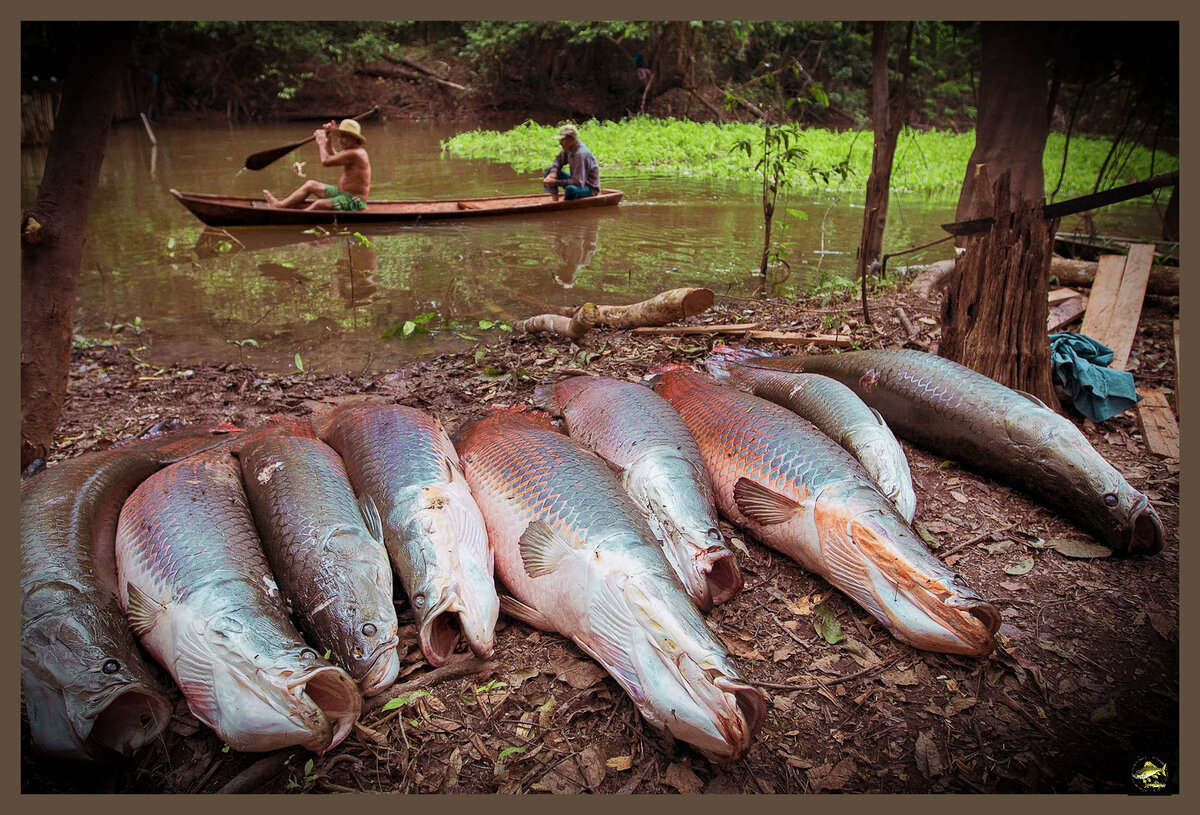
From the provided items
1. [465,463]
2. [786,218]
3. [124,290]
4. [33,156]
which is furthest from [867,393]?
[33,156]

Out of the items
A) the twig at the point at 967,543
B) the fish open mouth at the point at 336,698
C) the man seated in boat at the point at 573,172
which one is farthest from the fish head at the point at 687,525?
the man seated in boat at the point at 573,172

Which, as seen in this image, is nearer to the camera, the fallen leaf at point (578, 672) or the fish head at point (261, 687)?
the fish head at point (261, 687)

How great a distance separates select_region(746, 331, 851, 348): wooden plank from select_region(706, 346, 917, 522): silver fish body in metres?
0.79

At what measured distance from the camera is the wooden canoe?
9219 millimetres

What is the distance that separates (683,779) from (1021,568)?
1797mm

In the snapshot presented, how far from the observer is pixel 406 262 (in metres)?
8.51

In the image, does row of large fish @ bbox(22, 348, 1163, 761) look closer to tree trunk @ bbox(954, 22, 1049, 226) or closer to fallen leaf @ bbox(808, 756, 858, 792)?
fallen leaf @ bbox(808, 756, 858, 792)

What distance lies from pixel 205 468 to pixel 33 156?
14.8 metres

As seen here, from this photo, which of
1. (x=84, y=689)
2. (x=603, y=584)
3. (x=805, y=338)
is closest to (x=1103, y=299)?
(x=805, y=338)

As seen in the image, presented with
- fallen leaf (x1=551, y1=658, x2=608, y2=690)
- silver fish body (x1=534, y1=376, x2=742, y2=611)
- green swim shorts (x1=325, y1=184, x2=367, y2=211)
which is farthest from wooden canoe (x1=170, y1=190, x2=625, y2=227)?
fallen leaf (x1=551, y1=658, x2=608, y2=690)

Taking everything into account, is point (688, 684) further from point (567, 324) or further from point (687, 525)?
point (567, 324)

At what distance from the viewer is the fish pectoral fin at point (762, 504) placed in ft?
9.14

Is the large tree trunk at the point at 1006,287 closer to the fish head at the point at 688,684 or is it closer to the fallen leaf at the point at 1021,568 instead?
the fallen leaf at the point at 1021,568

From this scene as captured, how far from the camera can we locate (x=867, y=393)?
3.90m
